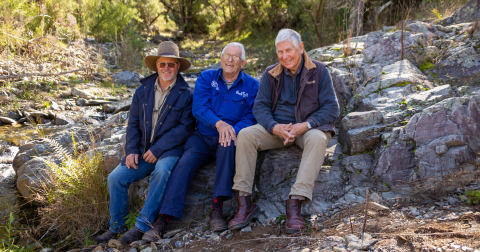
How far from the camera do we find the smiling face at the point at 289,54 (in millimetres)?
3404

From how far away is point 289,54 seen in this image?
11.2ft

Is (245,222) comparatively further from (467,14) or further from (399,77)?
(467,14)

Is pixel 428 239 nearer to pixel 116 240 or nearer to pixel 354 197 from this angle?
pixel 354 197

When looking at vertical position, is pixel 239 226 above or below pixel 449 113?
below

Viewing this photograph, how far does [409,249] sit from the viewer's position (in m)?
2.25

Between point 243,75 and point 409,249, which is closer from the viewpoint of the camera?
point 409,249

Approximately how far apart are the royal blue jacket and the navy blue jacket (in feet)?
0.43

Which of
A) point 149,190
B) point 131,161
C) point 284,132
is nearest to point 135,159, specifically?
point 131,161

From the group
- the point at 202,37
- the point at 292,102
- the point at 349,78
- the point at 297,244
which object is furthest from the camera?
the point at 202,37

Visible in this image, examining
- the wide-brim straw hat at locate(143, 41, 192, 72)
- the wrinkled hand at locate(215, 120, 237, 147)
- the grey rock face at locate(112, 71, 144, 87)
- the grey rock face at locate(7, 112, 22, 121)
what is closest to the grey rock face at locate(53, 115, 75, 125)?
the grey rock face at locate(7, 112, 22, 121)

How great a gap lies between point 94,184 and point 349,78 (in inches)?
148

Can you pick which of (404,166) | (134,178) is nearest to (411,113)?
(404,166)

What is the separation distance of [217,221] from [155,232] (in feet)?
1.98

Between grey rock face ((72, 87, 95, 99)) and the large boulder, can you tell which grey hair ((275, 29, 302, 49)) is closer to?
the large boulder
